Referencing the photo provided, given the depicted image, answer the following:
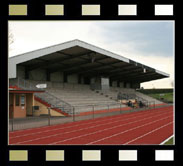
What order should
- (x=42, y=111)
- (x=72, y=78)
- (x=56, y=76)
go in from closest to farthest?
(x=42, y=111)
(x=56, y=76)
(x=72, y=78)

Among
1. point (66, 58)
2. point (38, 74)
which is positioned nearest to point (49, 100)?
point (66, 58)

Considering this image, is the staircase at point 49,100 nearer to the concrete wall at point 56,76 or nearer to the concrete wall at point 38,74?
the concrete wall at point 38,74

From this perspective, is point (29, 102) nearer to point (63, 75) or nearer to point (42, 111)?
point (42, 111)

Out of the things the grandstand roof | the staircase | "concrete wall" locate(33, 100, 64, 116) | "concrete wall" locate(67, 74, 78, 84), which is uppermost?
the grandstand roof

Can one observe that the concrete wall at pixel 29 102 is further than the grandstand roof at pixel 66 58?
Yes

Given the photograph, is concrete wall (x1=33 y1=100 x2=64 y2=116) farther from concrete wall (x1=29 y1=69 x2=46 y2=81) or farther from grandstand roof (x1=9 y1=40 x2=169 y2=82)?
concrete wall (x1=29 y1=69 x2=46 y2=81)

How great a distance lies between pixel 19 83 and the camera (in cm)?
2167

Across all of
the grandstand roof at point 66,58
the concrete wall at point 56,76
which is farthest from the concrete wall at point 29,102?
the concrete wall at point 56,76

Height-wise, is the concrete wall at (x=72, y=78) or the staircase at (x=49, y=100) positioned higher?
the concrete wall at (x=72, y=78)

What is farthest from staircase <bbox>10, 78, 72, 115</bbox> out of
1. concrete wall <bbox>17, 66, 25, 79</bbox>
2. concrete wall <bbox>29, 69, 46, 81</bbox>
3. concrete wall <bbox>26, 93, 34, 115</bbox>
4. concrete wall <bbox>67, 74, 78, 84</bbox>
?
concrete wall <bbox>67, 74, 78, 84</bbox>

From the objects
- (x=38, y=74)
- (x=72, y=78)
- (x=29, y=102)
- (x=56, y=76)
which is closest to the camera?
(x=29, y=102)
